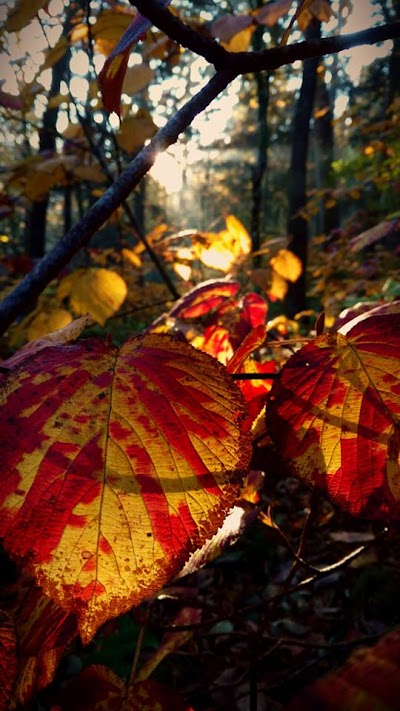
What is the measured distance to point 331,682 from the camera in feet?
0.50

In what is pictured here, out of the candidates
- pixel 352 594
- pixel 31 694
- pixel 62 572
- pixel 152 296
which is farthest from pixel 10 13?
pixel 152 296

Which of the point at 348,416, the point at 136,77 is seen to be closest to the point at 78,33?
the point at 136,77

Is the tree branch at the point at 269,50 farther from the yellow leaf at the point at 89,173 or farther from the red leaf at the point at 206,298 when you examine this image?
the yellow leaf at the point at 89,173

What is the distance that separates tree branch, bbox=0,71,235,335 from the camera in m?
0.41

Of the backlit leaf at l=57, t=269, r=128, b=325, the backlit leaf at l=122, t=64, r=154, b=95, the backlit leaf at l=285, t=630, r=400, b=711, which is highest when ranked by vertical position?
the backlit leaf at l=122, t=64, r=154, b=95

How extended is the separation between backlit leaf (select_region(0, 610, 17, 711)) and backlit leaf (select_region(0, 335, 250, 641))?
0.57 ft

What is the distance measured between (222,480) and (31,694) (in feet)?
1.38

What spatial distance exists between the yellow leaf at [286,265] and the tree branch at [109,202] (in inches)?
48.8

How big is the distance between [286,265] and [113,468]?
1.49m

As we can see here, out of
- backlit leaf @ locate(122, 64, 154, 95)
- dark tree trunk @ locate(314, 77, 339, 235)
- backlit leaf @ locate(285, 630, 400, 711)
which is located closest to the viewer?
backlit leaf @ locate(285, 630, 400, 711)

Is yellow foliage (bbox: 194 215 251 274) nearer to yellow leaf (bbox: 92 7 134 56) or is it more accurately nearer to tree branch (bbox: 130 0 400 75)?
yellow leaf (bbox: 92 7 134 56)

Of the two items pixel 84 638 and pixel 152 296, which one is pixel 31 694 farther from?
pixel 152 296

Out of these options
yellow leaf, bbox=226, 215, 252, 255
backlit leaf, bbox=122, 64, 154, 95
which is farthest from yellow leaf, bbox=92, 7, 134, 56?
yellow leaf, bbox=226, 215, 252, 255

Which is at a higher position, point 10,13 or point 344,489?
point 10,13
